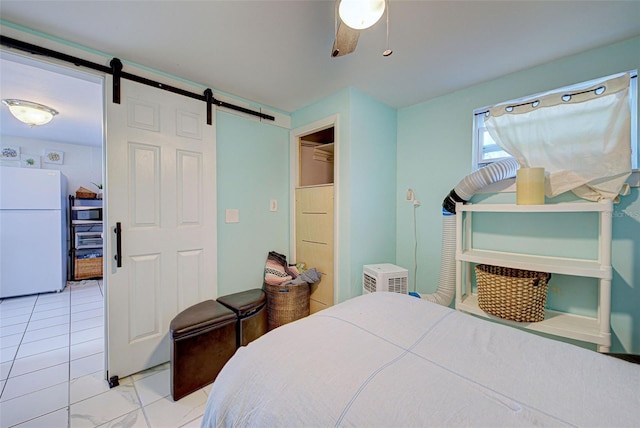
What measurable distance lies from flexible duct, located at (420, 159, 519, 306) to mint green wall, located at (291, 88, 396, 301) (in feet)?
1.94

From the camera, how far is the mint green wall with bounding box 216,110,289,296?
7.52 feet

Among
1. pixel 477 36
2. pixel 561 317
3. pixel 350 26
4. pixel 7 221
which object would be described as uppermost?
pixel 477 36

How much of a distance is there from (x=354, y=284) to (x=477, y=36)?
6.54 feet

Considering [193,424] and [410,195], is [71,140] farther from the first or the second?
[410,195]

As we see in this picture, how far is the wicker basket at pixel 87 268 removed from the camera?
414 cm

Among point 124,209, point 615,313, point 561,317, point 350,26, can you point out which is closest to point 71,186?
point 124,209

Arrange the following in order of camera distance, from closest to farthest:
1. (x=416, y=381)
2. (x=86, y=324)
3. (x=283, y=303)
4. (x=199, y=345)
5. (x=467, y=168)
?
1. (x=416, y=381)
2. (x=199, y=345)
3. (x=467, y=168)
4. (x=283, y=303)
5. (x=86, y=324)

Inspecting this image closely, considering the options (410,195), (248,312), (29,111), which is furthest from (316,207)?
(29,111)

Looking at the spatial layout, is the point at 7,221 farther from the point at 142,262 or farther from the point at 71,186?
the point at 142,262

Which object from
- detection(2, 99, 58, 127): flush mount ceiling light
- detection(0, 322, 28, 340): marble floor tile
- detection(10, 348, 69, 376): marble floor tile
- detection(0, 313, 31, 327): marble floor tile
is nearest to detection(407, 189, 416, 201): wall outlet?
detection(10, 348, 69, 376): marble floor tile

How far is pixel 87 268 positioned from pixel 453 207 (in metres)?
5.68

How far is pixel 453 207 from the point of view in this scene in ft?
6.52

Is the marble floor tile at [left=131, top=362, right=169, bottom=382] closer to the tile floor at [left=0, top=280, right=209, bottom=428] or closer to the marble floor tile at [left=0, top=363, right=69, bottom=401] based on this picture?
the tile floor at [left=0, top=280, right=209, bottom=428]

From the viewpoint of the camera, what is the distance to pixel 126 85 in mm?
1767
